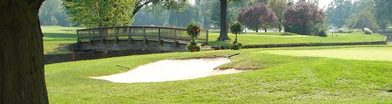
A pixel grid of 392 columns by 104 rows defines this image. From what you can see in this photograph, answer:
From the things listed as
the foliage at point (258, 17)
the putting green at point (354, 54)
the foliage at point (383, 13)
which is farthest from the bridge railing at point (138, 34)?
the foliage at point (383, 13)

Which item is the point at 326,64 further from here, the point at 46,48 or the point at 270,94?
the point at 46,48

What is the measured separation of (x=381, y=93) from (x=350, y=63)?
3.47 m

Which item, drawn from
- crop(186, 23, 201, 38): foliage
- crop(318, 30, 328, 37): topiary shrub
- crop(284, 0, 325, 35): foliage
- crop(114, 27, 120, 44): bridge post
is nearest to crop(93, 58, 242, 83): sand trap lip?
crop(186, 23, 201, 38): foliage

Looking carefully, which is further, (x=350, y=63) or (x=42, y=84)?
(x=350, y=63)

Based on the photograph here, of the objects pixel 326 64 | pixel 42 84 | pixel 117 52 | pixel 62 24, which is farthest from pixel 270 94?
pixel 62 24

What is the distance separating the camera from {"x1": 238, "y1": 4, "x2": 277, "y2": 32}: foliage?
8797 centimetres

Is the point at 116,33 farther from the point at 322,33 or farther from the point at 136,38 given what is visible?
the point at 322,33

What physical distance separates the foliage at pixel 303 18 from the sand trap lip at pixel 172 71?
58.0 meters

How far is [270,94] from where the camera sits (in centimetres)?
1486

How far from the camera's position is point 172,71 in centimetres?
2333

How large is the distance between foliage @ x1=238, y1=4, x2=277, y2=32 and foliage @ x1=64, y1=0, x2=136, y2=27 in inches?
1321

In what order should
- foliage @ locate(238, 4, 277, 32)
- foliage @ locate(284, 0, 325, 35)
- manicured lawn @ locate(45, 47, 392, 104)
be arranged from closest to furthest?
manicured lawn @ locate(45, 47, 392, 104)
foliage @ locate(284, 0, 325, 35)
foliage @ locate(238, 4, 277, 32)

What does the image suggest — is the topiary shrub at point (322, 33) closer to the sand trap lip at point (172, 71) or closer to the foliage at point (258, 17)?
the foliage at point (258, 17)

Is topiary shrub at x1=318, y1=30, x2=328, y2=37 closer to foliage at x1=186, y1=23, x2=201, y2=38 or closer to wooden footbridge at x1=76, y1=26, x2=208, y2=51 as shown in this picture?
wooden footbridge at x1=76, y1=26, x2=208, y2=51
